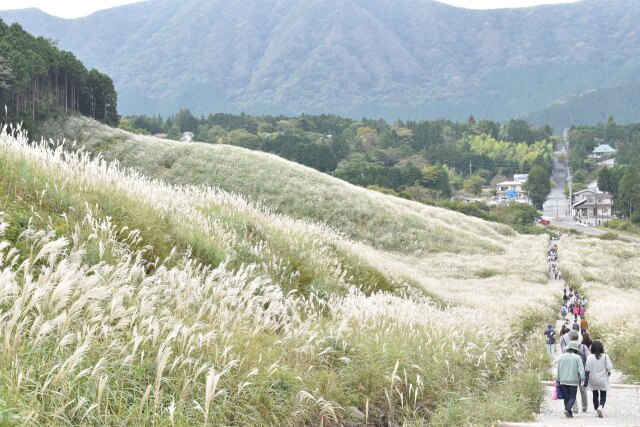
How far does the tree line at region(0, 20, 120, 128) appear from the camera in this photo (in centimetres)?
5272

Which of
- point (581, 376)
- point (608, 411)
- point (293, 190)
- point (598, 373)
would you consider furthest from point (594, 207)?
point (581, 376)

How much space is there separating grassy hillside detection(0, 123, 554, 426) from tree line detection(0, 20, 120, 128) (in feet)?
131

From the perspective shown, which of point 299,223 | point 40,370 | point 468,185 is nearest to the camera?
point 40,370

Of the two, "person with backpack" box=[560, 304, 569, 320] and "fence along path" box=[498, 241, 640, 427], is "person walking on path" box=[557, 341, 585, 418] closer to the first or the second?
"fence along path" box=[498, 241, 640, 427]

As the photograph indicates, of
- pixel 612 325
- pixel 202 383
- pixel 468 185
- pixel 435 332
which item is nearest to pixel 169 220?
pixel 435 332

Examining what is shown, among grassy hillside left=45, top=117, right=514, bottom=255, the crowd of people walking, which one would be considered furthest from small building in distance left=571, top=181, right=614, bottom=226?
the crowd of people walking

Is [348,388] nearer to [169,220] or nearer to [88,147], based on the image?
[169,220]

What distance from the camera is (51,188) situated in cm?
920

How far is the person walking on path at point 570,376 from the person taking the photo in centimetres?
1048

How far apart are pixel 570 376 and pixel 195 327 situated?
714 cm

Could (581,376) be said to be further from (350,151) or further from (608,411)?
(350,151)

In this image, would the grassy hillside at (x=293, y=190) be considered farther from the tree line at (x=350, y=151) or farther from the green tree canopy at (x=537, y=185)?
the green tree canopy at (x=537, y=185)

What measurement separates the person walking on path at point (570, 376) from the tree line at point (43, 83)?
43647mm

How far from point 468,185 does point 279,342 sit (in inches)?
6666
